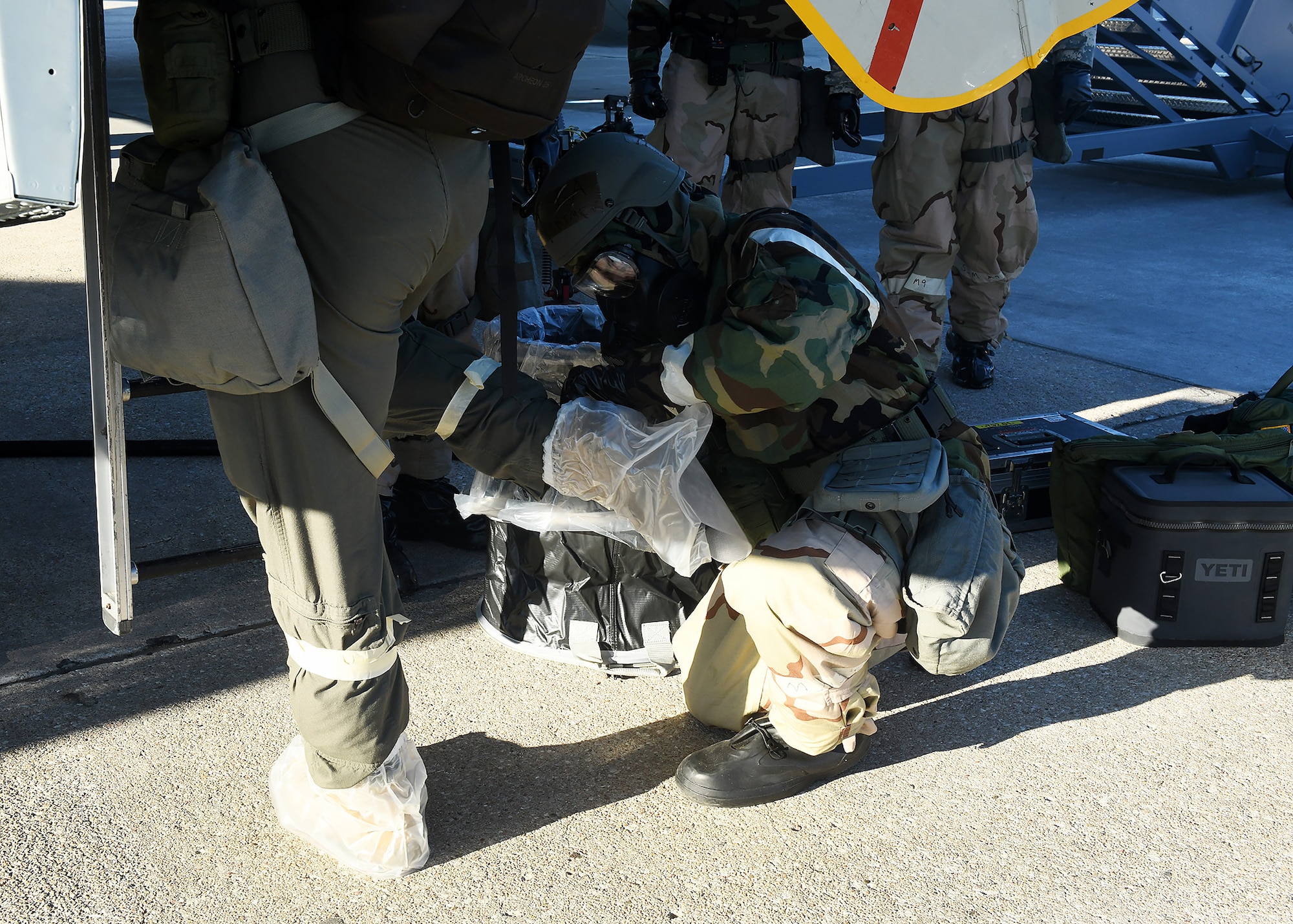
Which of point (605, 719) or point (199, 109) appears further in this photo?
point (605, 719)

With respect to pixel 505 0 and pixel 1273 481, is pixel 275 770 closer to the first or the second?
pixel 505 0

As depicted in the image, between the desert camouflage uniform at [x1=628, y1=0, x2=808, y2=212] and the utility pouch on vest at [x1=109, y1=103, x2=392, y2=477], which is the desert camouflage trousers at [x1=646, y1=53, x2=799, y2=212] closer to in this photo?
the desert camouflage uniform at [x1=628, y1=0, x2=808, y2=212]

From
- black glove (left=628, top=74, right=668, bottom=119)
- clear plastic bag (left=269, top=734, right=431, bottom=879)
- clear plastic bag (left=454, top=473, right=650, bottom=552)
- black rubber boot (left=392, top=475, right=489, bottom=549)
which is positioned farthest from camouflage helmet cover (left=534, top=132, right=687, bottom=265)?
black glove (left=628, top=74, right=668, bottom=119)

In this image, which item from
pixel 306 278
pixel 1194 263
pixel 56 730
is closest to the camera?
pixel 306 278

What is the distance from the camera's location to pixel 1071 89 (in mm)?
4008

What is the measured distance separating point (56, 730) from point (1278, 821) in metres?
2.39

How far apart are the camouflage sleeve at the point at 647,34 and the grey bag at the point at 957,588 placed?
2802 millimetres

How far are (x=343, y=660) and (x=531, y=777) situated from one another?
59 centimetres

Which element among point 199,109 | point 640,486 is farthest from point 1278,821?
point 199,109

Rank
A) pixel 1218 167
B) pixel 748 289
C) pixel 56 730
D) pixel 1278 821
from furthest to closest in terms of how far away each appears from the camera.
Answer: pixel 1218 167
pixel 56 730
pixel 1278 821
pixel 748 289

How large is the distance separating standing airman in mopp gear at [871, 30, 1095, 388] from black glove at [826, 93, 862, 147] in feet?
0.56

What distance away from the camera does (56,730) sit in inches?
87.1

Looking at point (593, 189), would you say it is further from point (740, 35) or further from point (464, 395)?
point (740, 35)

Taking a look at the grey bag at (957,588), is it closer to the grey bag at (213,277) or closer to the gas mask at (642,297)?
the gas mask at (642,297)
